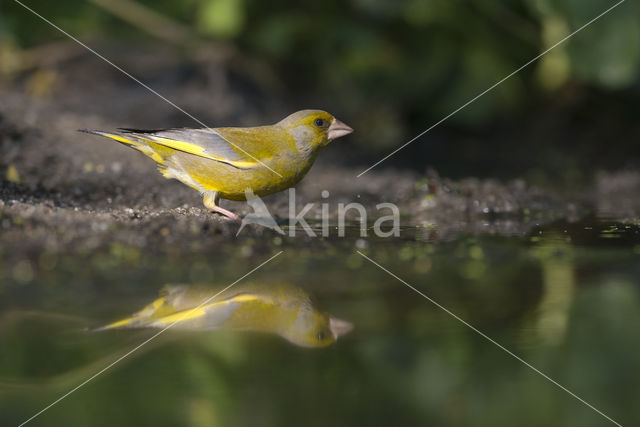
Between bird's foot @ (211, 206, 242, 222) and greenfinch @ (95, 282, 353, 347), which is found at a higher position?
bird's foot @ (211, 206, 242, 222)

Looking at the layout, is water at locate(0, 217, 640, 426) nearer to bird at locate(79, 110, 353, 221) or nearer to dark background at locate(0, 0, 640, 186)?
bird at locate(79, 110, 353, 221)

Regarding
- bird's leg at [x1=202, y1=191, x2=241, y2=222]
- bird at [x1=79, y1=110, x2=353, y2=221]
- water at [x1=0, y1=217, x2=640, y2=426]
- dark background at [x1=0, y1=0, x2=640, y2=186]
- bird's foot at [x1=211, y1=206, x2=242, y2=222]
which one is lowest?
water at [x1=0, y1=217, x2=640, y2=426]

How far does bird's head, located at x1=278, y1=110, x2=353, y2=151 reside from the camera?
12.6 feet

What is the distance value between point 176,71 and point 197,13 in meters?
0.86

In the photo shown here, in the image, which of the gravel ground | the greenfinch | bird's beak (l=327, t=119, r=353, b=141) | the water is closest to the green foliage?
the gravel ground

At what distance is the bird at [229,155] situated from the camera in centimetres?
358

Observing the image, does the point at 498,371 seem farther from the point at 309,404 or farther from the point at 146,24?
the point at 146,24

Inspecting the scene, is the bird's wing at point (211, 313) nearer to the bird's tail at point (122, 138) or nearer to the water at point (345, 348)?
the water at point (345, 348)

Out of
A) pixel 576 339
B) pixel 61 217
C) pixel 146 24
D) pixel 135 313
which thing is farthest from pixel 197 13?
pixel 576 339

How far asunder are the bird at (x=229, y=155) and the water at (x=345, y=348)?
0.59 meters

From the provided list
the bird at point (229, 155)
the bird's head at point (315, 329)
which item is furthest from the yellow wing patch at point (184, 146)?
the bird's head at point (315, 329)

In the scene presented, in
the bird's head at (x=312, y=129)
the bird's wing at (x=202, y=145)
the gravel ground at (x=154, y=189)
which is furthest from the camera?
the bird's head at (x=312, y=129)

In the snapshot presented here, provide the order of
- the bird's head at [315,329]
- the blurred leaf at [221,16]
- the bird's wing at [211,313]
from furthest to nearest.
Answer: the blurred leaf at [221,16] < the bird's wing at [211,313] < the bird's head at [315,329]

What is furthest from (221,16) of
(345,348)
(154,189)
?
(345,348)
